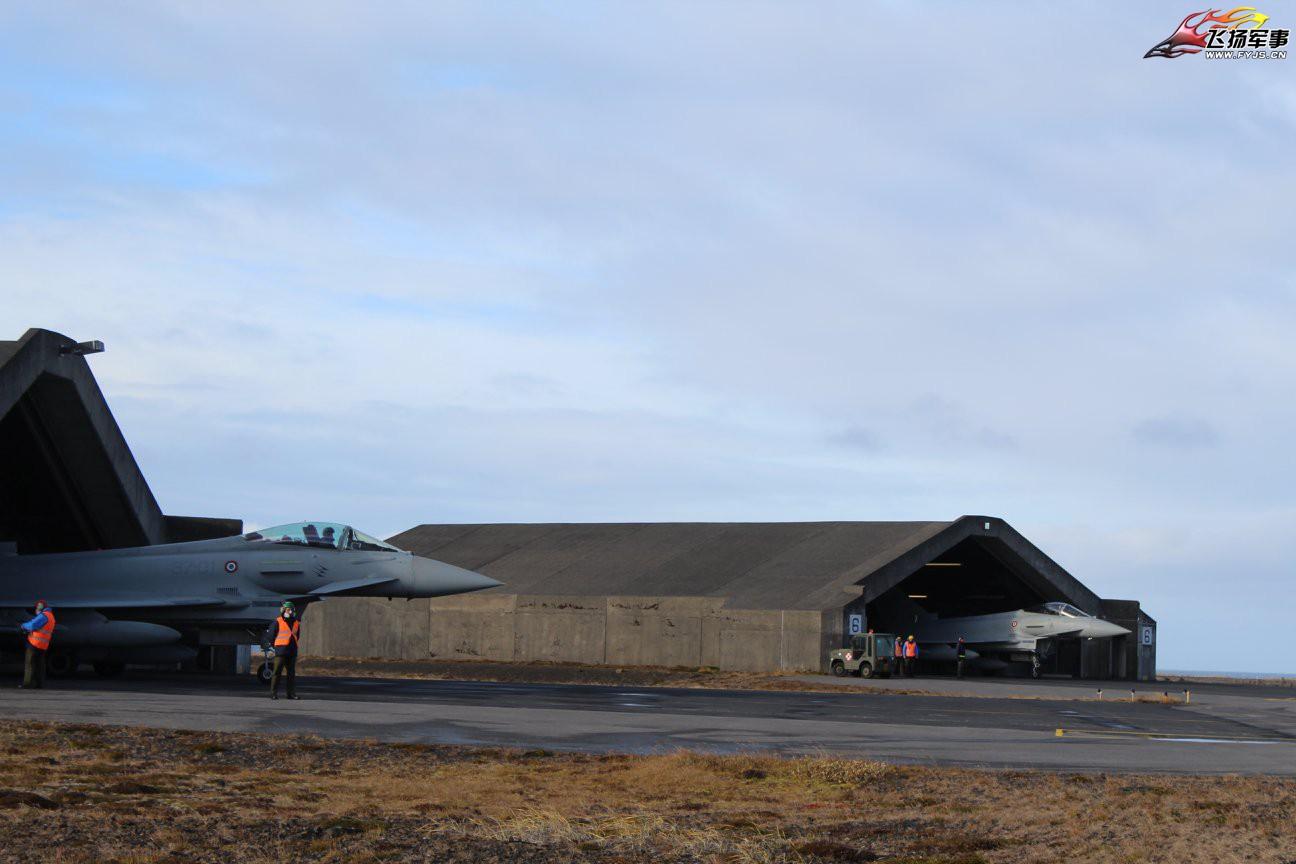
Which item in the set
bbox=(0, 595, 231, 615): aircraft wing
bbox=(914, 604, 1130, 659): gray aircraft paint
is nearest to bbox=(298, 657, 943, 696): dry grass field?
bbox=(0, 595, 231, 615): aircraft wing

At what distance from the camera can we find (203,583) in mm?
35875

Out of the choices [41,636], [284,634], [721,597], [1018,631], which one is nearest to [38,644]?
[41,636]

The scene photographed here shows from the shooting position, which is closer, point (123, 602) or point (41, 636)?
point (41, 636)

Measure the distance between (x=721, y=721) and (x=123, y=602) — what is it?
1825 cm

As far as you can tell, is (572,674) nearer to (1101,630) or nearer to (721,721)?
(1101,630)

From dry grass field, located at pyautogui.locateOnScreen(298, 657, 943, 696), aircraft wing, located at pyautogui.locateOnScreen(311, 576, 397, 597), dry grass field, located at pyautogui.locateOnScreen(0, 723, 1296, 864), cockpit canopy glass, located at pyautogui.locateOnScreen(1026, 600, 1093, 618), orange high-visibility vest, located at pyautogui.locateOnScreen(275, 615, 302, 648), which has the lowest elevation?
dry grass field, located at pyautogui.locateOnScreen(298, 657, 943, 696)

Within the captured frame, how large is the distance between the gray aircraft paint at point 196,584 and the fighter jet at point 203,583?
0.03m

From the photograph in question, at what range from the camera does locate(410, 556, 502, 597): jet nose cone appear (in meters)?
36.2

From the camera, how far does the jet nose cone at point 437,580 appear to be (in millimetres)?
36219

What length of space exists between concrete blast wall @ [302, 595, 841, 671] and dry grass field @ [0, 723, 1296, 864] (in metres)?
35.6

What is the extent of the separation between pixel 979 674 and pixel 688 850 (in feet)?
184

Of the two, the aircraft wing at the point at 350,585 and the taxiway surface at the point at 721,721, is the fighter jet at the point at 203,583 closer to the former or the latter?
the aircraft wing at the point at 350,585

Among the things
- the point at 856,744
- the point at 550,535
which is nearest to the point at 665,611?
the point at 550,535

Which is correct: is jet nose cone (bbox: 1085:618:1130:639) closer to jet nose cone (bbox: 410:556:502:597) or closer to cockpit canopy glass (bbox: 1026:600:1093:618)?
cockpit canopy glass (bbox: 1026:600:1093:618)
